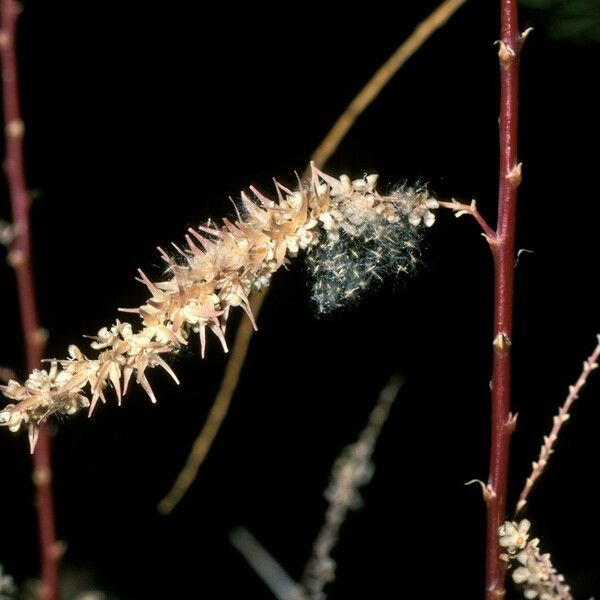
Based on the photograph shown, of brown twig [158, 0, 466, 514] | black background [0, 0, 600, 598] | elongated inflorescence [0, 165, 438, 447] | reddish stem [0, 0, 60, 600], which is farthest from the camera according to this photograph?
black background [0, 0, 600, 598]

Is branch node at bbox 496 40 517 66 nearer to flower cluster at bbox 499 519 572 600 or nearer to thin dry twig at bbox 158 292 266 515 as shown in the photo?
flower cluster at bbox 499 519 572 600

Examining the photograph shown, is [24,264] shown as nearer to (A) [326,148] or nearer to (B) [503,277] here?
(A) [326,148]

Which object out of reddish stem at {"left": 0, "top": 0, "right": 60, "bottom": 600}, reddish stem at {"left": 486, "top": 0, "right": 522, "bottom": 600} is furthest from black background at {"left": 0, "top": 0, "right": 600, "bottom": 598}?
reddish stem at {"left": 486, "top": 0, "right": 522, "bottom": 600}

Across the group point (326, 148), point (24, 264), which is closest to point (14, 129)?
point (24, 264)

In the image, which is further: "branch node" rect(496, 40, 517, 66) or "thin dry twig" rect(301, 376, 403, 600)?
"thin dry twig" rect(301, 376, 403, 600)

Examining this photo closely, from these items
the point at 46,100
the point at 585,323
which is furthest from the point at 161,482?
the point at 585,323

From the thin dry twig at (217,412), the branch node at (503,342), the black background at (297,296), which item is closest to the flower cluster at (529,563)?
the branch node at (503,342)

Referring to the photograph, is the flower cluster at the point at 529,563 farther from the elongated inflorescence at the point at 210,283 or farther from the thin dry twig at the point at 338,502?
the thin dry twig at the point at 338,502
